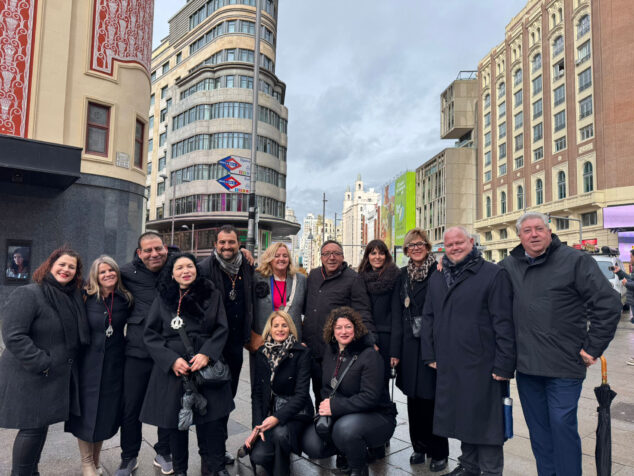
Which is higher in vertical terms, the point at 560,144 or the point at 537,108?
the point at 537,108

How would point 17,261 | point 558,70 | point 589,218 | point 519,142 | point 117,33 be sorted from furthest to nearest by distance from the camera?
1. point 519,142
2. point 558,70
3. point 589,218
4. point 117,33
5. point 17,261

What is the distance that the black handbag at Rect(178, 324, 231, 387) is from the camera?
3.52 meters

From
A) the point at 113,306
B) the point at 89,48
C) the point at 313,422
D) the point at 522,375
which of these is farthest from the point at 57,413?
the point at 89,48

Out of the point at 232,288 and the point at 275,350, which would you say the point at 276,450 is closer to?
the point at 275,350

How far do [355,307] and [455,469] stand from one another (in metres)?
1.69

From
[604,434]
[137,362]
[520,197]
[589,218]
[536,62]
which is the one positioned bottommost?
[604,434]

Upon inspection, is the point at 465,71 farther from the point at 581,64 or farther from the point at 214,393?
the point at 214,393

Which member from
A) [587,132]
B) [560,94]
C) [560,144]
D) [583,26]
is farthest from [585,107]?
[583,26]

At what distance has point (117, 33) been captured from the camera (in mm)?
14086

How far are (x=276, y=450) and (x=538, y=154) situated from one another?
52453 mm

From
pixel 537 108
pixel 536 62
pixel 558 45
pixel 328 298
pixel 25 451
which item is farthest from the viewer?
pixel 536 62

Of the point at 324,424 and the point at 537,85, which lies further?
the point at 537,85

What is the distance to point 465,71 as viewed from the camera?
7275 cm

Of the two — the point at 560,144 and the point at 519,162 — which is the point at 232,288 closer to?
the point at 560,144
